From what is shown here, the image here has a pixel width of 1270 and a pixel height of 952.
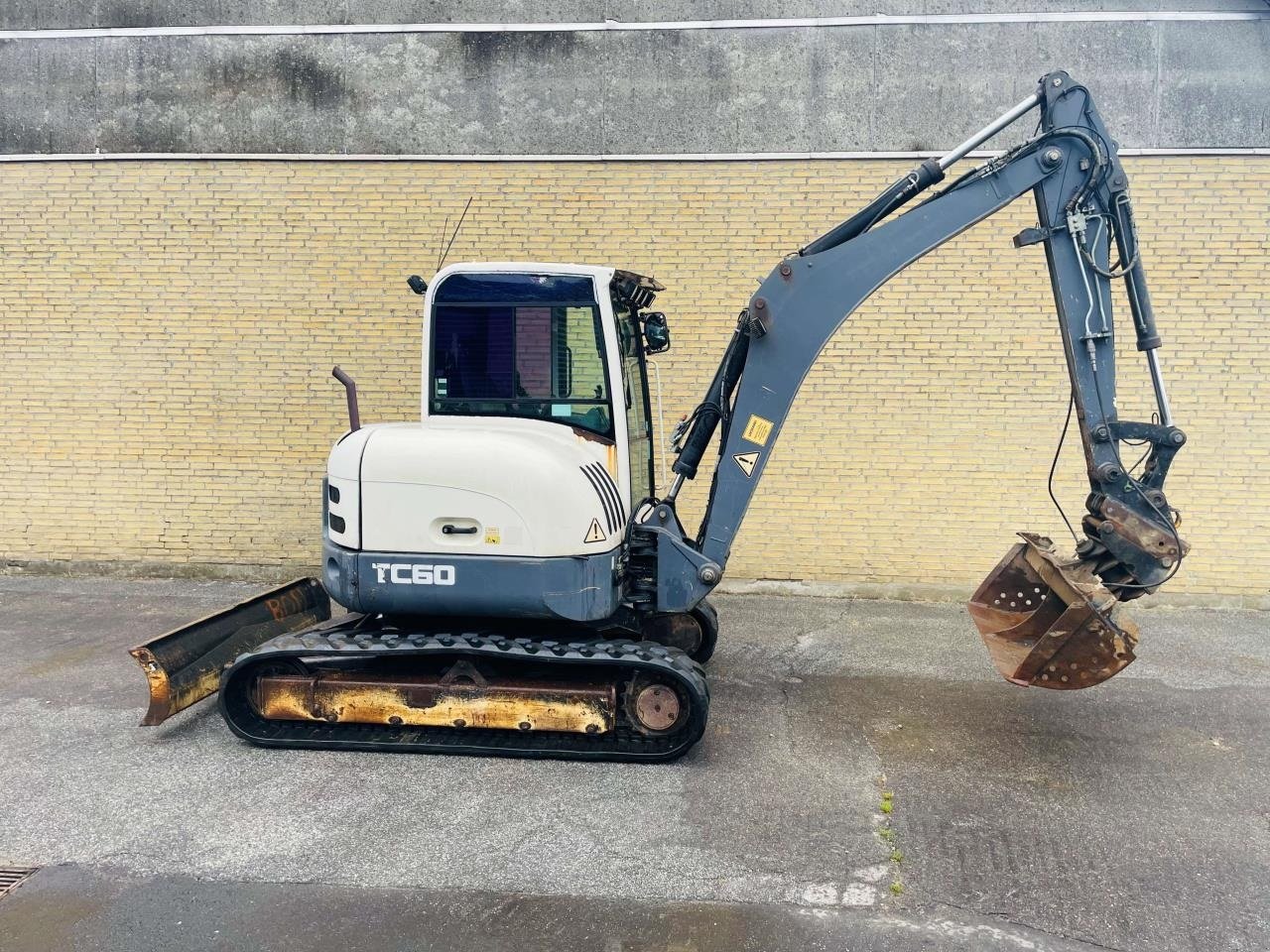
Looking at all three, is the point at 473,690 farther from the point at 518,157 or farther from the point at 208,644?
the point at 518,157

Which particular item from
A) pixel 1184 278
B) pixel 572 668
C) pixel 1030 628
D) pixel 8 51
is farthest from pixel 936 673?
pixel 8 51

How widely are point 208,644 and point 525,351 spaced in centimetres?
252

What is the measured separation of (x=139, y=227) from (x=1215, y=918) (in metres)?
9.33

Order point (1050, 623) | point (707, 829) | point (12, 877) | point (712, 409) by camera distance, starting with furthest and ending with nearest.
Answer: point (712, 409)
point (1050, 623)
point (707, 829)
point (12, 877)

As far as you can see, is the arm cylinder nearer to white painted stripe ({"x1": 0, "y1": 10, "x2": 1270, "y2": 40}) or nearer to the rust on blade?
the rust on blade

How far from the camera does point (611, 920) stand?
3.41m

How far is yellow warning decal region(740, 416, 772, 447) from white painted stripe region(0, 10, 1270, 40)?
4597 mm

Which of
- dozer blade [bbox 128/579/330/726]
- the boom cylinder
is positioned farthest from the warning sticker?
dozer blade [bbox 128/579/330/726]

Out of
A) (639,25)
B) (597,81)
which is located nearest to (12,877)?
(597,81)

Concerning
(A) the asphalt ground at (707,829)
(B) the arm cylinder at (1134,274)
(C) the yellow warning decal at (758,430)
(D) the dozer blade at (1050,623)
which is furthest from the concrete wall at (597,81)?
(A) the asphalt ground at (707,829)

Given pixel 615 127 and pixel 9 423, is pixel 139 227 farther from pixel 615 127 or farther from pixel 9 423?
pixel 615 127

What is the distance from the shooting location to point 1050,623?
5.06 m

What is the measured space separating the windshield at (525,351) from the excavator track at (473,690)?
1274 millimetres

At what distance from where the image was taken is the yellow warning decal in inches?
200
